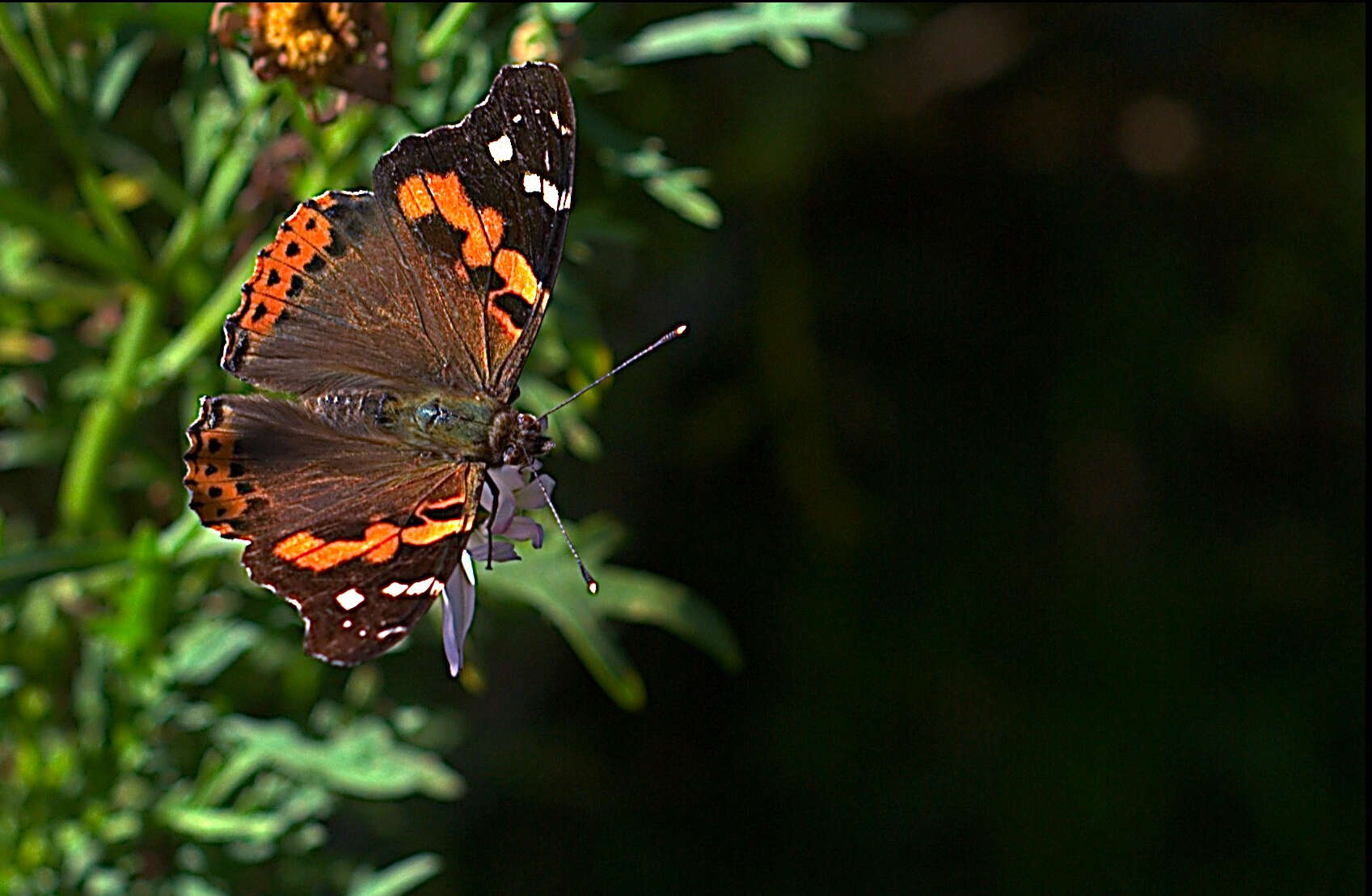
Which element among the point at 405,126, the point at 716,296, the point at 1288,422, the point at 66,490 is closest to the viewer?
the point at 405,126

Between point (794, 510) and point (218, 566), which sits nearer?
point (218, 566)

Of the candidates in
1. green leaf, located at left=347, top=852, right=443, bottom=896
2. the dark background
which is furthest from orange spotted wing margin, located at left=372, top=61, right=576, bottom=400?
the dark background

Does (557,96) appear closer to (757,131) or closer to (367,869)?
→ (367,869)

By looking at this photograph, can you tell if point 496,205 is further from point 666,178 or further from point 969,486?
point 969,486

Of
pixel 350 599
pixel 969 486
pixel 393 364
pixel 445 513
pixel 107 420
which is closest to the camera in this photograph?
pixel 350 599

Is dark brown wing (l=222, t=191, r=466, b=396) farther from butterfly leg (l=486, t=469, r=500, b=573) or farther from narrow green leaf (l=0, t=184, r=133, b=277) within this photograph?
narrow green leaf (l=0, t=184, r=133, b=277)

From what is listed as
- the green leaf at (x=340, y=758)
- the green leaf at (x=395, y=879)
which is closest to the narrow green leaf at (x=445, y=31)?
the green leaf at (x=340, y=758)

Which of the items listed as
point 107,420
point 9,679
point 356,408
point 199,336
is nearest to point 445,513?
point 356,408

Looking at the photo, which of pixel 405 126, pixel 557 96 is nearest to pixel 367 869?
pixel 405 126
